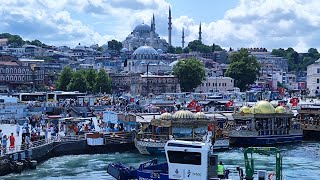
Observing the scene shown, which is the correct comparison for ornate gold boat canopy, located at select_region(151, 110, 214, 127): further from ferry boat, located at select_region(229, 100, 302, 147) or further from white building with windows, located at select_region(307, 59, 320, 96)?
white building with windows, located at select_region(307, 59, 320, 96)

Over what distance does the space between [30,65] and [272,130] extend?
90.9m

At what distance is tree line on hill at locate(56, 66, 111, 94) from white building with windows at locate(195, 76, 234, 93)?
21.2 meters

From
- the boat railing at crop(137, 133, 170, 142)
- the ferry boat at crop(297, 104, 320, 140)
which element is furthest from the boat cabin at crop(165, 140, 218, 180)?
the ferry boat at crop(297, 104, 320, 140)

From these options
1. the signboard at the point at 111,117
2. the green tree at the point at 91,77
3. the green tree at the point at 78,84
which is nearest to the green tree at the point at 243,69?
the green tree at the point at 91,77

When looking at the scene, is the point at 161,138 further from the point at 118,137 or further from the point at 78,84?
the point at 78,84

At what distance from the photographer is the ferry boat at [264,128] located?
142 feet

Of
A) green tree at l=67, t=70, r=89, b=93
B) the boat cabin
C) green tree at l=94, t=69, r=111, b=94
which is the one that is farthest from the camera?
green tree at l=94, t=69, r=111, b=94

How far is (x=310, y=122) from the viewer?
4934 cm

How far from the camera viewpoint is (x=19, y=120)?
5494 centimetres

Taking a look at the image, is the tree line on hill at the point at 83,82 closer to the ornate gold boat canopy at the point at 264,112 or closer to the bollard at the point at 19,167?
the ornate gold boat canopy at the point at 264,112

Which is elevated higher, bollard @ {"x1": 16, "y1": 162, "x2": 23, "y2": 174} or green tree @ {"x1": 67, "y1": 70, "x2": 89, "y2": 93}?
green tree @ {"x1": 67, "y1": 70, "x2": 89, "y2": 93}

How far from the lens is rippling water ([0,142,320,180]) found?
102 feet

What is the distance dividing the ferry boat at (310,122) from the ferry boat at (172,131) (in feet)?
40.9

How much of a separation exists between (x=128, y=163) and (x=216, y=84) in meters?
87.2
